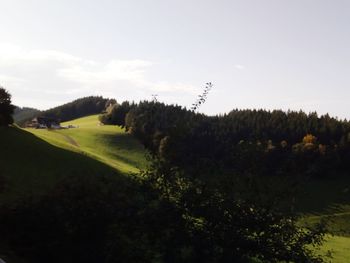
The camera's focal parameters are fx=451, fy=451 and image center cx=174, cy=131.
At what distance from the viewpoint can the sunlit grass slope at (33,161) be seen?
43469 millimetres

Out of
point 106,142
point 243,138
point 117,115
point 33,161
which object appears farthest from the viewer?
point 117,115

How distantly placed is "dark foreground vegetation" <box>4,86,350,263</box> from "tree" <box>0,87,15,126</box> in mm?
→ 48841

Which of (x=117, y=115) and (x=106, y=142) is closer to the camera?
(x=106, y=142)

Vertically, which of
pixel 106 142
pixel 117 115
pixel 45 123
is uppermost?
pixel 117 115

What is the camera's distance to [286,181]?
55.3 ft

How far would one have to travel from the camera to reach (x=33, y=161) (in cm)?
5147

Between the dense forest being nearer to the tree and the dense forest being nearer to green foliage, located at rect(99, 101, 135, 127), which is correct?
green foliage, located at rect(99, 101, 135, 127)

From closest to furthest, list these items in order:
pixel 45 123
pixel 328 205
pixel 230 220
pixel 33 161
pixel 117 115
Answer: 1. pixel 230 220
2. pixel 33 161
3. pixel 328 205
4. pixel 45 123
5. pixel 117 115

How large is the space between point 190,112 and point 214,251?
5.46 meters

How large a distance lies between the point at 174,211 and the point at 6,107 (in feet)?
180

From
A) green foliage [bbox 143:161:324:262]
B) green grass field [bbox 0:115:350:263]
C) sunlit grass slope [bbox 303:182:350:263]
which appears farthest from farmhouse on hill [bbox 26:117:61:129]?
green foliage [bbox 143:161:324:262]

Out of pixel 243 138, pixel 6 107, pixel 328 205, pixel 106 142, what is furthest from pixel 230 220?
pixel 106 142

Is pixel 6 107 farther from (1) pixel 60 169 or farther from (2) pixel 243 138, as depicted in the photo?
(2) pixel 243 138

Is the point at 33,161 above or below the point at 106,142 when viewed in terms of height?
below
